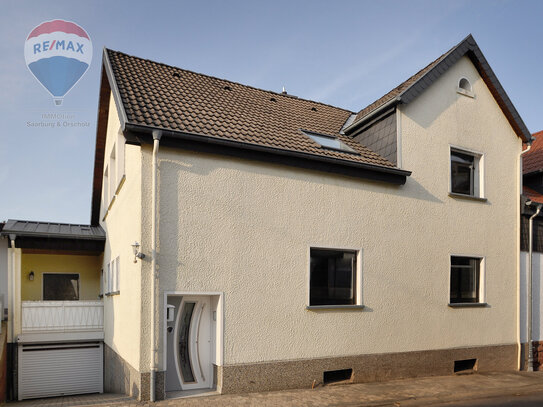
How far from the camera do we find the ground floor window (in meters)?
16.5

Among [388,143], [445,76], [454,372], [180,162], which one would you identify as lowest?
[454,372]

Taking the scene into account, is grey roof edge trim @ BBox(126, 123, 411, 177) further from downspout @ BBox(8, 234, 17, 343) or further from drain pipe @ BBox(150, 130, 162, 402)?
downspout @ BBox(8, 234, 17, 343)

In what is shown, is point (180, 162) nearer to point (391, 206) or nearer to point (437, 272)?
point (391, 206)

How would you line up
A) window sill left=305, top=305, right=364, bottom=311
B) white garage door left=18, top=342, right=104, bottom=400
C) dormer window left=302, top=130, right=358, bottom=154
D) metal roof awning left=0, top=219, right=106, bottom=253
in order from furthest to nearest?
metal roof awning left=0, top=219, right=106, bottom=253 < white garage door left=18, top=342, right=104, bottom=400 < dormer window left=302, top=130, right=358, bottom=154 < window sill left=305, top=305, right=364, bottom=311

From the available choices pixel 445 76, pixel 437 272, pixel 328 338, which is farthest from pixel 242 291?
pixel 445 76

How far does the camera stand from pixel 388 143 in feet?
37.2

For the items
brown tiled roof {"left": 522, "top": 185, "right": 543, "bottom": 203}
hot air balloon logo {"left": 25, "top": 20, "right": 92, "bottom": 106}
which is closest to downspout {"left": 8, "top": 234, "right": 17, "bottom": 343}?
hot air balloon logo {"left": 25, "top": 20, "right": 92, "bottom": 106}

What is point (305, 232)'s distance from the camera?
9.51 metres

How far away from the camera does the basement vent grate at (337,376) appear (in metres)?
9.55

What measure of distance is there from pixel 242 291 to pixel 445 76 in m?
7.92

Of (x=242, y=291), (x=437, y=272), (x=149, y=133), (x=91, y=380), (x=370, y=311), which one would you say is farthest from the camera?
(x=91, y=380)

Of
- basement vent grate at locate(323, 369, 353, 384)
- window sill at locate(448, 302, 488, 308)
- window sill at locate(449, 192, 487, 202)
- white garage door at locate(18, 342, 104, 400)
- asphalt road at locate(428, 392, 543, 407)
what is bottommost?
white garage door at locate(18, 342, 104, 400)

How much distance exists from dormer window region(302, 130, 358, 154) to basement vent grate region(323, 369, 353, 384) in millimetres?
4825

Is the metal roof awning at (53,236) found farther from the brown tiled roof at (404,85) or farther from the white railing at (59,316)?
the brown tiled roof at (404,85)
